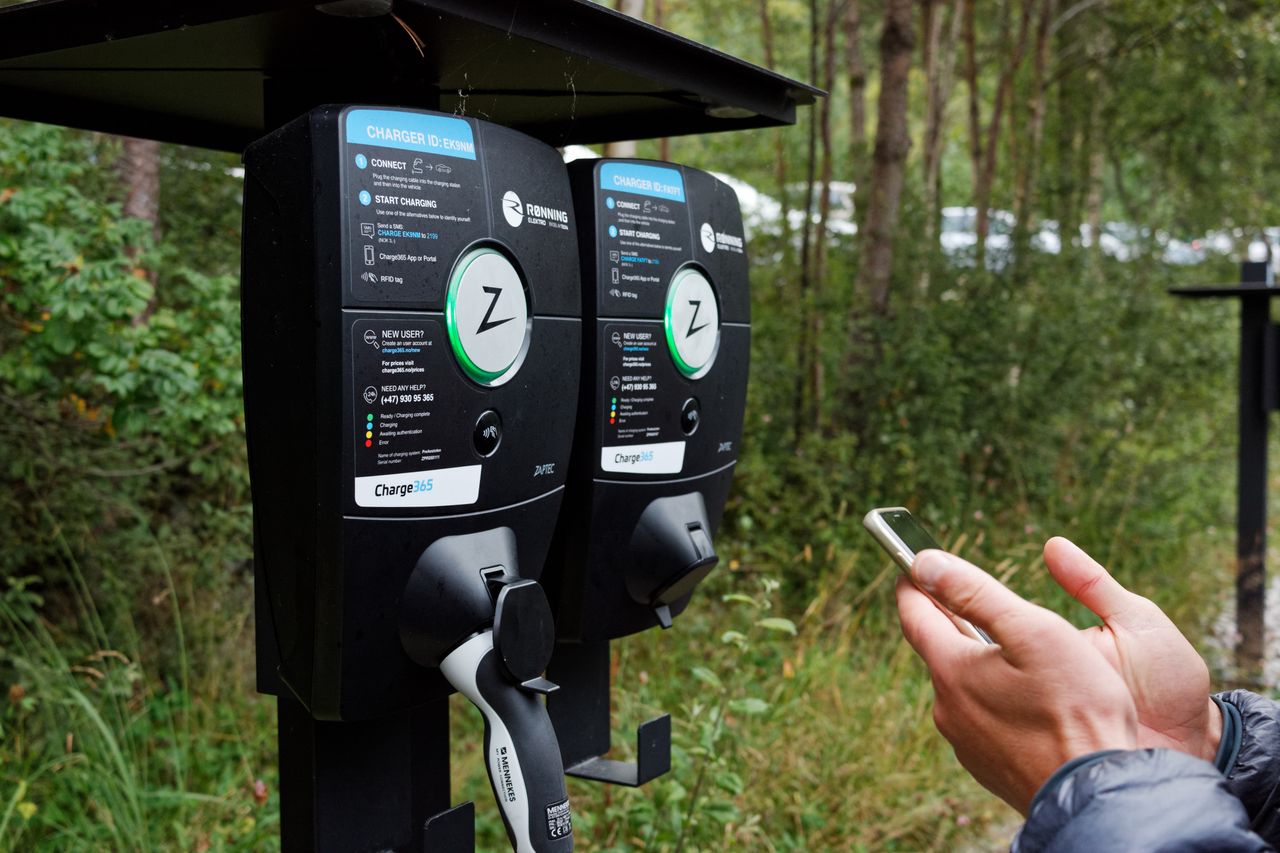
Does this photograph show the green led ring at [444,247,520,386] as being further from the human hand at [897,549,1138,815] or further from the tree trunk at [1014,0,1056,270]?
the tree trunk at [1014,0,1056,270]

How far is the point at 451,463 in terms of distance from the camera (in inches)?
58.7

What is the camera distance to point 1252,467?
4.69 m

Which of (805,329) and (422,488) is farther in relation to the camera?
(805,329)

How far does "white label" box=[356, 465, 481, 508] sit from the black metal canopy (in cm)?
52

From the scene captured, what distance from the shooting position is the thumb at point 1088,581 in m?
1.28

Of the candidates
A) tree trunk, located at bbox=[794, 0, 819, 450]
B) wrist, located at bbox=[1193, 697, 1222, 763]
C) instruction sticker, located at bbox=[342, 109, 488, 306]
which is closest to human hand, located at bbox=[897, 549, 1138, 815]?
wrist, located at bbox=[1193, 697, 1222, 763]

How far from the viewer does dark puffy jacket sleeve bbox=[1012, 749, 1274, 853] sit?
926mm

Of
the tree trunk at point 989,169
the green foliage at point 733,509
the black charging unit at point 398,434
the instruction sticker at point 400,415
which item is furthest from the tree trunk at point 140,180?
the tree trunk at point 989,169

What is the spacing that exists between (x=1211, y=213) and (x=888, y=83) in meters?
4.69

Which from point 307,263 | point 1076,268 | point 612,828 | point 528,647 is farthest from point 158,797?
point 1076,268

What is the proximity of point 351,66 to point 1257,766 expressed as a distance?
1378mm

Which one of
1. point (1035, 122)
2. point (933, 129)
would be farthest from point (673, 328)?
point (1035, 122)

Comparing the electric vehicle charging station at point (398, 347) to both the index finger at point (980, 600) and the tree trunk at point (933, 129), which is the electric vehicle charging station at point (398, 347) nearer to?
the index finger at point (980, 600)

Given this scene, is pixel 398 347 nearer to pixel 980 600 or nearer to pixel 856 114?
pixel 980 600
